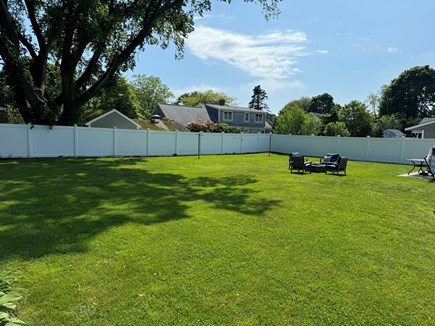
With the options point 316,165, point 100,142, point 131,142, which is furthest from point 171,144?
point 316,165

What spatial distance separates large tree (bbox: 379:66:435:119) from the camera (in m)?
55.2

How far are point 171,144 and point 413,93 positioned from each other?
5189cm

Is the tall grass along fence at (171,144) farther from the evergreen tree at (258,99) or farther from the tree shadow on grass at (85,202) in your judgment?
the evergreen tree at (258,99)

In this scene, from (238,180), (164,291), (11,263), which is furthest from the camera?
(238,180)

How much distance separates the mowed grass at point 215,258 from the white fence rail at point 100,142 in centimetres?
843

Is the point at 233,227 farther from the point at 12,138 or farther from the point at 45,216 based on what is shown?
the point at 12,138

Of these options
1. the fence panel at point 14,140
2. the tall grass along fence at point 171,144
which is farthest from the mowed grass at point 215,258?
the tall grass along fence at point 171,144

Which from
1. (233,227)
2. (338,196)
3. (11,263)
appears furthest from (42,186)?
(338,196)

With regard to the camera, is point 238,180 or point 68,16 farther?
point 68,16

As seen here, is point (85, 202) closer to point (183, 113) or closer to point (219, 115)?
point (183, 113)

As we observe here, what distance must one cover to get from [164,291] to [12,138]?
14668mm

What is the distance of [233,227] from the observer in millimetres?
5145

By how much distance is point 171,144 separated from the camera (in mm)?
21047

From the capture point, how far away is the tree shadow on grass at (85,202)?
14.1ft
